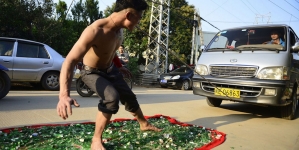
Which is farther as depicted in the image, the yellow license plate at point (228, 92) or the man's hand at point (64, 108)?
the yellow license plate at point (228, 92)

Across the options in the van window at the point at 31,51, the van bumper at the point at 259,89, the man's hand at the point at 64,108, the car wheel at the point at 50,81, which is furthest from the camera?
the car wheel at the point at 50,81

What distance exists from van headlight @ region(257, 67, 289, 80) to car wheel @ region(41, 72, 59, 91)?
619 centimetres

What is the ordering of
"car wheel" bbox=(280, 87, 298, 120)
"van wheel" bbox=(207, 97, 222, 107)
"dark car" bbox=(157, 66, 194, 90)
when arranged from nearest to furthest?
"car wheel" bbox=(280, 87, 298, 120), "van wheel" bbox=(207, 97, 222, 107), "dark car" bbox=(157, 66, 194, 90)

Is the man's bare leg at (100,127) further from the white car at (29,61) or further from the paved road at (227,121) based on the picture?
the white car at (29,61)

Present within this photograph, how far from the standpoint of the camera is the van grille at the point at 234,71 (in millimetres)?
4791

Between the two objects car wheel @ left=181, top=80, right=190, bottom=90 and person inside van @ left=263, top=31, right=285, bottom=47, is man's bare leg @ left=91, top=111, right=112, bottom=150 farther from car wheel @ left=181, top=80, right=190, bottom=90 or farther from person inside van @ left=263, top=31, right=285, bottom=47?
car wheel @ left=181, top=80, right=190, bottom=90

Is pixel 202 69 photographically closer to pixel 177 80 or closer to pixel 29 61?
pixel 29 61

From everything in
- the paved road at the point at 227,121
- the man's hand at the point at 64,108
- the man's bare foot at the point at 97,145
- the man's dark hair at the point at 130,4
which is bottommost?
the paved road at the point at 227,121

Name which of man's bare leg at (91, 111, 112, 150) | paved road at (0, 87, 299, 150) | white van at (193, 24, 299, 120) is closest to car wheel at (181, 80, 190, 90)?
white van at (193, 24, 299, 120)

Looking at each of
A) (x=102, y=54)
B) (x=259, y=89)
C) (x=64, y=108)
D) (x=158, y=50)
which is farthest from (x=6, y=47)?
(x=158, y=50)

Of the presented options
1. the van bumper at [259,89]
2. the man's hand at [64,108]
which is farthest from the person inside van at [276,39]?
the man's hand at [64,108]

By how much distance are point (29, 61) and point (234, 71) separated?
585cm

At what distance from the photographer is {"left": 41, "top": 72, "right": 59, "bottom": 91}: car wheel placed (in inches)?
317

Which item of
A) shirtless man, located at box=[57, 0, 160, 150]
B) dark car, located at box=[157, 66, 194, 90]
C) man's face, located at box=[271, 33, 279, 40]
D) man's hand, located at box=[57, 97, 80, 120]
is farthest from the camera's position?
dark car, located at box=[157, 66, 194, 90]
